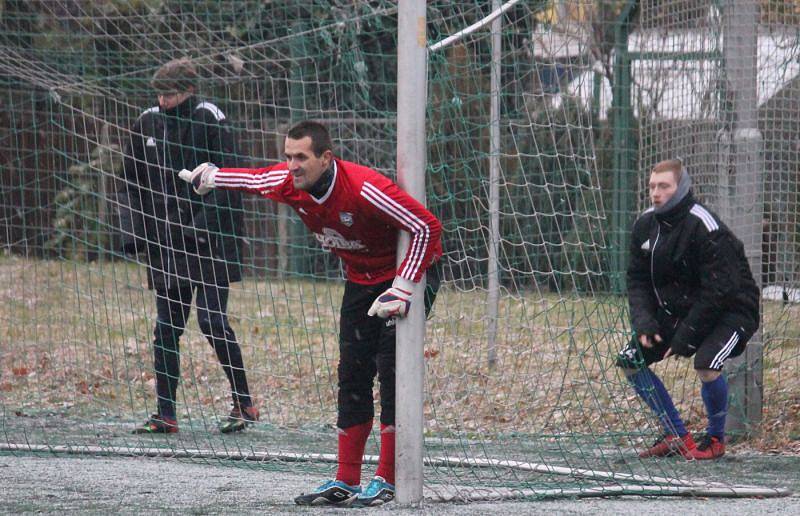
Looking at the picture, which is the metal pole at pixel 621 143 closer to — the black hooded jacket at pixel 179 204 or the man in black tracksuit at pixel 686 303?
the man in black tracksuit at pixel 686 303

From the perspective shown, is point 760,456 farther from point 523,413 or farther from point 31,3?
point 31,3

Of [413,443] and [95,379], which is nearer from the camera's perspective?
[413,443]

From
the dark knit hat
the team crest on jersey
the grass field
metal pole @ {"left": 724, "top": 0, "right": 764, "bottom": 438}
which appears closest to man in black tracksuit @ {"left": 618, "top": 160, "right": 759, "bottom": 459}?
the grass field

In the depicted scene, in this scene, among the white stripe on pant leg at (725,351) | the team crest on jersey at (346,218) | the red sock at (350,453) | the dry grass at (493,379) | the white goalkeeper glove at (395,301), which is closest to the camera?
the white goalkeeper glove at (395,301)

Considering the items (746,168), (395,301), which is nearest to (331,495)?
(395,301)

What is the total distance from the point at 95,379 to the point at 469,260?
321cm

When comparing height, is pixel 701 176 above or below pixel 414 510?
above

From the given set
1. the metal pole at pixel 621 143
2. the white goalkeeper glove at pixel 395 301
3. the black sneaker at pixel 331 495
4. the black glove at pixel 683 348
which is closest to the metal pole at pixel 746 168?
the black glove at pixel 683 348

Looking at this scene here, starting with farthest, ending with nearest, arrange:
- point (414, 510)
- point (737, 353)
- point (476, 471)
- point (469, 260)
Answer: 1. point (469, 260)
2. point (737, 353)
3. point (476, 471)
4. point (414, 510)

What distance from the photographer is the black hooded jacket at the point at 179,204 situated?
6977 mm

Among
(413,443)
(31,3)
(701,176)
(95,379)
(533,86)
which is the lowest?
(95,379)

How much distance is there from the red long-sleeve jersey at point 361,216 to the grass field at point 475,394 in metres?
1.26

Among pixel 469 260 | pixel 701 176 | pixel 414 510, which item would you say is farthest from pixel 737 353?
pixel 414 510

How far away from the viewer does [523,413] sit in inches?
296
